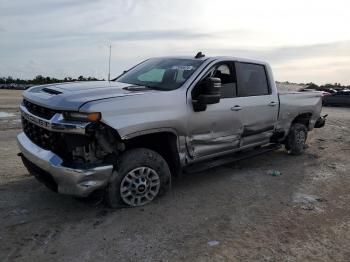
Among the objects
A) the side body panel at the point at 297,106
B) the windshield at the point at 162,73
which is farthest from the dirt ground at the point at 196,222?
the windshield at the point at 162,73

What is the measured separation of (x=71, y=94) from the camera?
15.8 feet

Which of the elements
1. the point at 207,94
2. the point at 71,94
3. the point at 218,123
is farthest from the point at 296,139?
the point at 71,94

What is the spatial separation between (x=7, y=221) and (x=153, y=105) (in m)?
2.15

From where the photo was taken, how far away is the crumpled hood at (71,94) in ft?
15.1

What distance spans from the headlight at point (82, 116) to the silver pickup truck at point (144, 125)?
0.4 inches

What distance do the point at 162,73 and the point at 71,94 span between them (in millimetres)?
1648

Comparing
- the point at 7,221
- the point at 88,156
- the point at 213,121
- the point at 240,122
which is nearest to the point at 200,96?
the point at 213,121

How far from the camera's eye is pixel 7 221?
188 inches

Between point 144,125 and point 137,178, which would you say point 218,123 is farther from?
point 137,178

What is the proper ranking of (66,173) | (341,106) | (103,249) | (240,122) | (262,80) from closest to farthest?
(103,249) < (66,173) < (240,122) < (262,80) < (341,106)

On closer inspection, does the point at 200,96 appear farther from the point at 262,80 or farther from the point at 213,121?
the point at 262,80

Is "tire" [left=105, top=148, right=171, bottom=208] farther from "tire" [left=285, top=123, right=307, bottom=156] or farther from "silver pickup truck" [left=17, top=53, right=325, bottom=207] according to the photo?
"tire" [left=285, top=123, right=307, bottom=156]

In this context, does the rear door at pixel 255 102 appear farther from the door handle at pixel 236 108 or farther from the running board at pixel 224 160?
the running board at pixel 224 160

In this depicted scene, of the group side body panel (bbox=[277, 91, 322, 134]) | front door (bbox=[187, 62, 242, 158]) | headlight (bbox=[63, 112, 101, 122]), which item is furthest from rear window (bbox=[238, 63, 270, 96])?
headlight (bbox=[63, 112, 101, 122])
